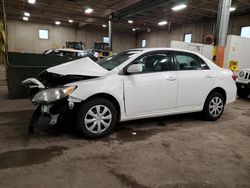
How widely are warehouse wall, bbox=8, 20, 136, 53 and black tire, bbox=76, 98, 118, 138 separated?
61.6ft

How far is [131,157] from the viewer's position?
250 centimetres

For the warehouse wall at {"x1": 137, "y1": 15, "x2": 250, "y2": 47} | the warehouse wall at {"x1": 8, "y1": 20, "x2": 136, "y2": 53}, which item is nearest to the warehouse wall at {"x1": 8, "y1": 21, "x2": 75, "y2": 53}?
the warehouse wall at {"x1": 8, "y1": 20, "x2": 136, "y2": 53}

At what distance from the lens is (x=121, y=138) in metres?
3.08

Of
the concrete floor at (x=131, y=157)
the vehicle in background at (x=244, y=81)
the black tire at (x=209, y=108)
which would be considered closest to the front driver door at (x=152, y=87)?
the concrete floor at (x=131, y=157)

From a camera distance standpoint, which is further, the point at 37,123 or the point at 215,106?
the point at 215,106

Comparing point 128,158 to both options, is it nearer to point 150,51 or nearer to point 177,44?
point 150,51

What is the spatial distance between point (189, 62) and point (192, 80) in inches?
14.9

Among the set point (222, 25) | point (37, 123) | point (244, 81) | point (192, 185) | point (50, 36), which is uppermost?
point (50, 36)

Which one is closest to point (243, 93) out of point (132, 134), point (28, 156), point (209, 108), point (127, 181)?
point (209, 108)

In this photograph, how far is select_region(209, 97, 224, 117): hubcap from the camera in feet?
12.9

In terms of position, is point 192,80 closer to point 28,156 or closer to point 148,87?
point 148,87

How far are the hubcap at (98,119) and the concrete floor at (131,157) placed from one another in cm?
19

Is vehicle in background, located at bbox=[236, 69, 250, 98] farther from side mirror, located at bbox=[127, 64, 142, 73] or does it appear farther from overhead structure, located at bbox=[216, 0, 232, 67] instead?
side mirror, located at bbox=[127, 64, 142, 73]

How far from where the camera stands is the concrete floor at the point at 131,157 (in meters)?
2.04
